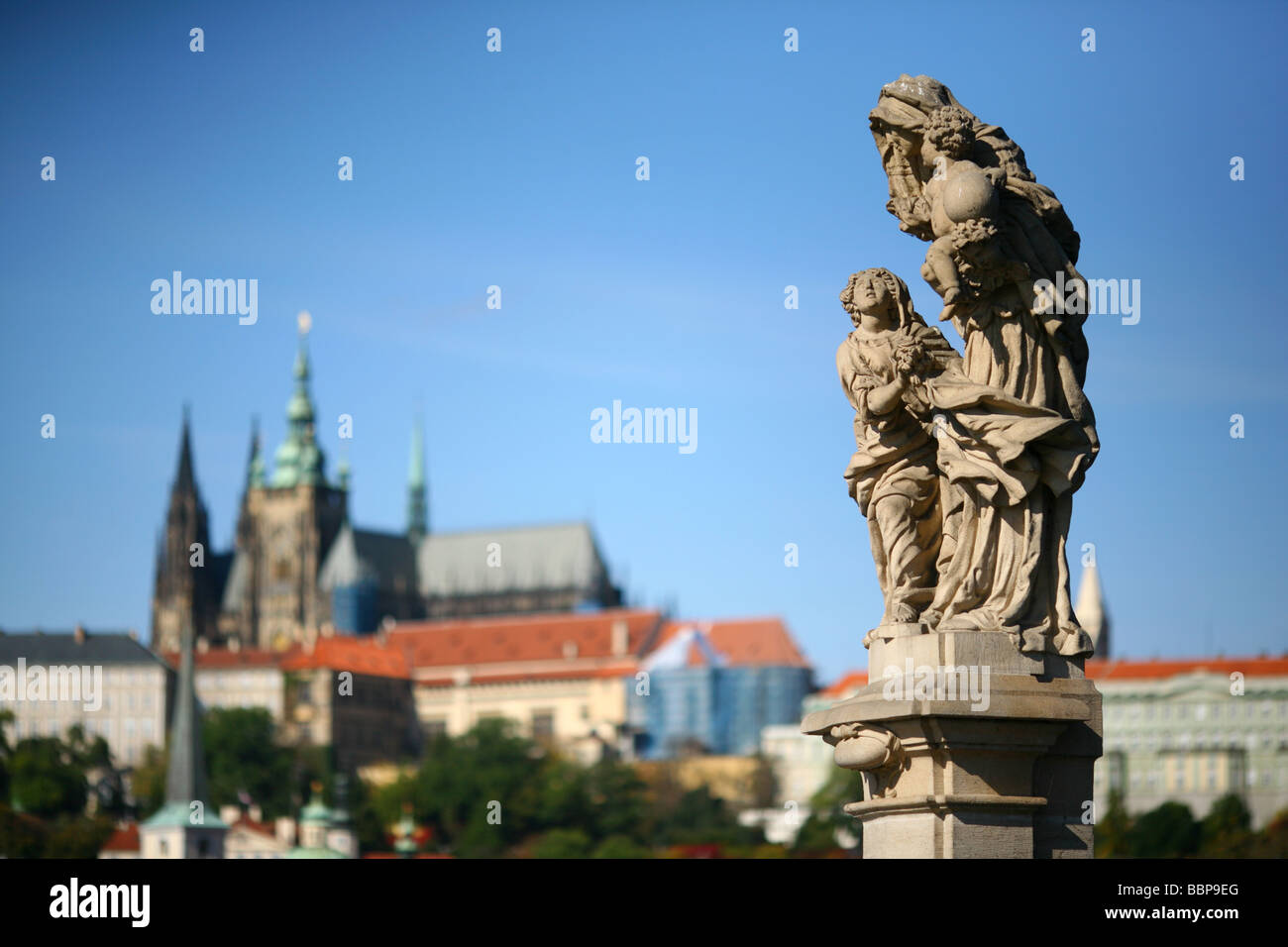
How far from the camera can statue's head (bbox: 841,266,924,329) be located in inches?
449

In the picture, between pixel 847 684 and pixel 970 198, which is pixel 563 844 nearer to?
pixel 847 684

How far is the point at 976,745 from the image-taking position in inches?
420

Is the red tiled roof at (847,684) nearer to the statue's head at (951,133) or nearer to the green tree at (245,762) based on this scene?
the green tree at (245,762)

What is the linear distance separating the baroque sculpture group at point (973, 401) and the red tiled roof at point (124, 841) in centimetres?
14256

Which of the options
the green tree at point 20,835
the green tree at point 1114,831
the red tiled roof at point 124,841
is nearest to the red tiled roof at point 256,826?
the red tiled roof at point 124,841

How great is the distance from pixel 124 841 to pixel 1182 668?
224ft

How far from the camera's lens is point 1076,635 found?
10.9 metres

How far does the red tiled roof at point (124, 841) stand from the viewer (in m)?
151

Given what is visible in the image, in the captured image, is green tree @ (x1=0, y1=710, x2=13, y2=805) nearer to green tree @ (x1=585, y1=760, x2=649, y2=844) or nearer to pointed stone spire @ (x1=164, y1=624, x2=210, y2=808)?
pointed stone spire @ (x1=164, y1=624, x2=210, y2=808)

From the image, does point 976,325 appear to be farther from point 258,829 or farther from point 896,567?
point 258,829

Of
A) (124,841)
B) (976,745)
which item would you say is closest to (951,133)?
(976,745)

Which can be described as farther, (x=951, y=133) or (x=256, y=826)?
(x=256, y=826)

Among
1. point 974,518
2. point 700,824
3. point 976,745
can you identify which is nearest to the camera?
point 976,745
